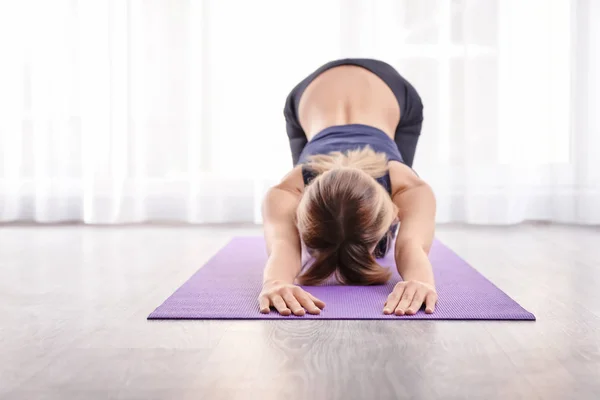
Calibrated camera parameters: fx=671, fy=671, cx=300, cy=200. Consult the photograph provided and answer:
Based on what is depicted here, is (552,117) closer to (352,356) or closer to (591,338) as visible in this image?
(591,338)

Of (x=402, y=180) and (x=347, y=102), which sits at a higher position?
(x=347, y=102)

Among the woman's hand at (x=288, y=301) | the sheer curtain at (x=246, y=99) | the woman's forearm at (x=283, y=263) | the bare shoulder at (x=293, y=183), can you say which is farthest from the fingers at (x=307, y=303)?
the sheer curtain at (x=246, y=99)

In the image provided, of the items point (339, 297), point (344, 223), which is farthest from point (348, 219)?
point (339, 297)

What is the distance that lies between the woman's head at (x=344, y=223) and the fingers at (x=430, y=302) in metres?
0.23

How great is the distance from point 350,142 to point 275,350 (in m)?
1.05

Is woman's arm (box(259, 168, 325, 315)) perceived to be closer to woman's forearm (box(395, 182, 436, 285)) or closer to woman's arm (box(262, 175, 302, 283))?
woman's arm (box(262, 175, 302, 283))

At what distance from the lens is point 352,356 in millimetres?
1096

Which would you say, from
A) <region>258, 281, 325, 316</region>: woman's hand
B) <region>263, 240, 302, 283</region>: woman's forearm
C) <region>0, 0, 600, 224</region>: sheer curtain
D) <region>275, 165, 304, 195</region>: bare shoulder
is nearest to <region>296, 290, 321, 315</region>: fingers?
<region>258, 281, 325, 316</region>: woman's hand

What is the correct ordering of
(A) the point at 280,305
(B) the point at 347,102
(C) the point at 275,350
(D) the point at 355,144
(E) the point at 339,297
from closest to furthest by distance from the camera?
1. (C) the point at 275,350
2. (A) the point at 280,305
3. (E) the point at 339,297
4. (D) the point at 355,144
5. (B) the point at 347,102

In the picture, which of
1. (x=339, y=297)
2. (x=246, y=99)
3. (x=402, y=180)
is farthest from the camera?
(x=246, y=99)

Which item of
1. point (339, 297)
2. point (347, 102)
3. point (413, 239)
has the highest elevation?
point (347, 102)

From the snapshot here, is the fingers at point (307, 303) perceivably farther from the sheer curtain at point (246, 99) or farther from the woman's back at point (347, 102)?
the sheer curtain at point (246, 99)

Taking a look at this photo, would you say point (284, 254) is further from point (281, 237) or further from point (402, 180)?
point (402, 180)

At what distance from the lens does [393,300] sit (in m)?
1.43
